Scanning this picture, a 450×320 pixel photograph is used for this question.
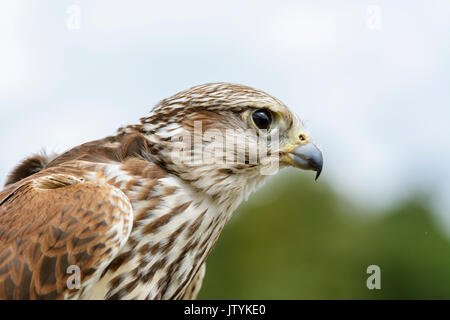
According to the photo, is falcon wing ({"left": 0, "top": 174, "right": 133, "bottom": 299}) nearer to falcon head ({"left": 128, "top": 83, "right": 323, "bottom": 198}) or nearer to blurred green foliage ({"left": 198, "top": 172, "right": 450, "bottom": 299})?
falcon head ({"left": 128, "top": 83, "right": 323, "bottom": 198})

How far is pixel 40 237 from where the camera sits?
2496 mm

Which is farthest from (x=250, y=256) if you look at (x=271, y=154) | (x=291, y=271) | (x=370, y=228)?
(x=271, y=154)

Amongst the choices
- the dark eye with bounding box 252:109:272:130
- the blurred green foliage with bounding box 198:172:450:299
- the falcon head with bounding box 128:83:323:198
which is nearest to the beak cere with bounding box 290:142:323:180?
the falcon head with bounding box 128:83:323:198

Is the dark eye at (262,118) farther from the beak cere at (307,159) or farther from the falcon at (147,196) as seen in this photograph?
the beak cere at (307,159)

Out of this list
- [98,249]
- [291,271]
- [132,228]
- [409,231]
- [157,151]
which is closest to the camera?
[98,249]

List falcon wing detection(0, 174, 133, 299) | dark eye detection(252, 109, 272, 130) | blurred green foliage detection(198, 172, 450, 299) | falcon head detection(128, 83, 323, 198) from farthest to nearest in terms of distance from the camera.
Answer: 1. blurred green foliage detection(198, 172, 450, 299)
2. dark eye detection(252, 109, 272, 130)
3. falcon head detection(128, 83, 323, 198)
4. falcon wing detection(0, 174, 133, 299)

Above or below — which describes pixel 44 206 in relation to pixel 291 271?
above

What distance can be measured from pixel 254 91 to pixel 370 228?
13639 mm

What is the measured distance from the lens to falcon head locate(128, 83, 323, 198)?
289 cm

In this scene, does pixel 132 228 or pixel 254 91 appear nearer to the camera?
pixel 132 228

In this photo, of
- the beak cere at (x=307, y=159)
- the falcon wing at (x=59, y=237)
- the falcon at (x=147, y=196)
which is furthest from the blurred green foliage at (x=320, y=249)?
the falcon wing at (x=59, y=237)

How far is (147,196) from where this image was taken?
9.06 feet

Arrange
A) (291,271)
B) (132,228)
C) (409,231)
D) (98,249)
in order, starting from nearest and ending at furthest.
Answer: (98,249), (132,228), (291,271), (409,231)
